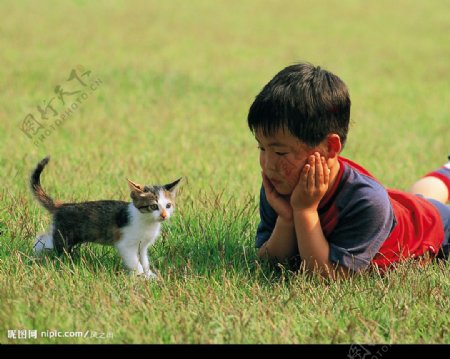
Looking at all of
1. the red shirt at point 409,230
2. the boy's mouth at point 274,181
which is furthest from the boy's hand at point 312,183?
the red shirt at point 409,230

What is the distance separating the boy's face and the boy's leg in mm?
2129

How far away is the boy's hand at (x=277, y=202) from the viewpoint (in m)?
4.83

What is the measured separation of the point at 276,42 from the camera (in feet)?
64.1

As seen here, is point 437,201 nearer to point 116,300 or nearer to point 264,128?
point 264,128

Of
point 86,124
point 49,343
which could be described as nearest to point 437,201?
point 49,343

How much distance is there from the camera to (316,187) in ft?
15.1

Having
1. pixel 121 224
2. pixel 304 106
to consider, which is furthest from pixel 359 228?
pixel 121 224

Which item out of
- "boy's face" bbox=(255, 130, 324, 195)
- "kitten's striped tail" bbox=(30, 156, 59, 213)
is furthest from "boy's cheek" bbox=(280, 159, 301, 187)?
"kitten's striped tail" bbox=(30, 156, 59, 213)

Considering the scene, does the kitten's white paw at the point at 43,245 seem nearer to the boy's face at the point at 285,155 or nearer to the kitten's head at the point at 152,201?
the kitten's head at the point at 152,201

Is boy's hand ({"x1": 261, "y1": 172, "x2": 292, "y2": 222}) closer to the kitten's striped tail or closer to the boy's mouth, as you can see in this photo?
the boy's mouth

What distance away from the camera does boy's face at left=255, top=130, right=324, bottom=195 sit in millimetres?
4641

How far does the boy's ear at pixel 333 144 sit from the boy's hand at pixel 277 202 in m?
0.41

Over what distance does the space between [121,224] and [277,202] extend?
0.99 m
